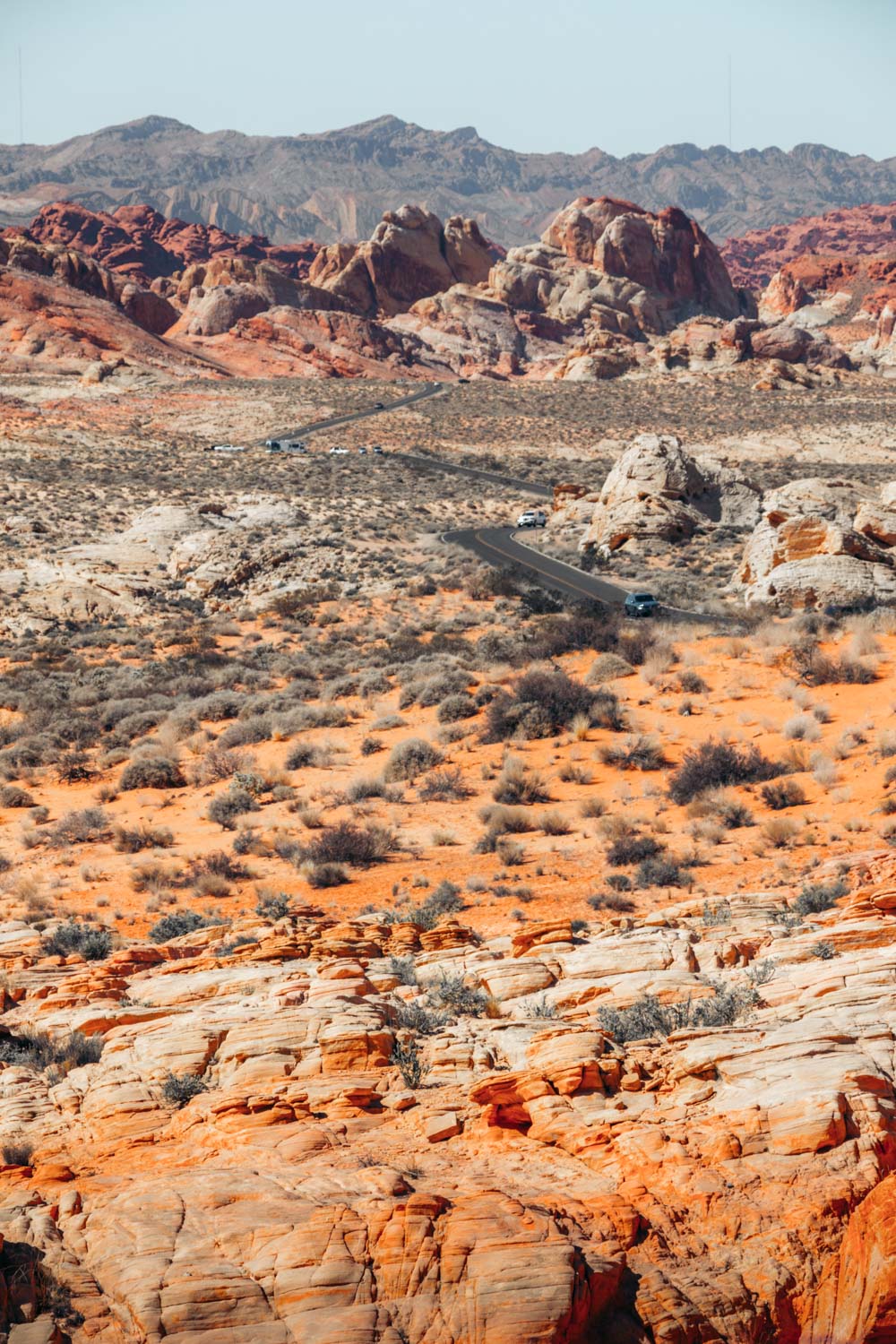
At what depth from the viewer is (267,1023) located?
10.1 meters

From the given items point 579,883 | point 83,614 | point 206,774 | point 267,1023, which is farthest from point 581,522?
A: point 267,1023

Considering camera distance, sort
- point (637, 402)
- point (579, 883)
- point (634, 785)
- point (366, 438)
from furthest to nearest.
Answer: point (637, 402) < point (366, 438) < point (634, 785) < point (579, 883)

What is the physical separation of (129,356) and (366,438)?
32703 millimetres

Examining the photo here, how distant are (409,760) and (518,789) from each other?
9.40ft

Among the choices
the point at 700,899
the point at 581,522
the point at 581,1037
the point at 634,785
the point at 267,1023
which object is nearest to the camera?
the point at 581,1037

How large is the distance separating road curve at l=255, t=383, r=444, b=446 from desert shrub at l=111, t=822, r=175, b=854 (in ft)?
196

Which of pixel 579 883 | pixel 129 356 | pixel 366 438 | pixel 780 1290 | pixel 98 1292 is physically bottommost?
pixel 579 883

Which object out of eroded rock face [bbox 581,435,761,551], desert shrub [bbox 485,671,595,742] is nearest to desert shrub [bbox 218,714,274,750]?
desert shrub [bbox 485,671,595,742]

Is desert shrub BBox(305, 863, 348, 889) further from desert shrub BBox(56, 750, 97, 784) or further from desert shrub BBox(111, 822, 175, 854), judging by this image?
desert shrub BBox(56, 750, 97, 784)

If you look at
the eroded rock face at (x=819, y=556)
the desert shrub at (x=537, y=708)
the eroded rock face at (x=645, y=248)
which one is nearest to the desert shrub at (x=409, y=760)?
the desert shrub at (x=537, y=708)

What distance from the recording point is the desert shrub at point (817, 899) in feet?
44.0

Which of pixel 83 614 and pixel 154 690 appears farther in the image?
pixel 83 614

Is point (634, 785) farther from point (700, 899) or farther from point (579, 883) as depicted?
point (700, 899)

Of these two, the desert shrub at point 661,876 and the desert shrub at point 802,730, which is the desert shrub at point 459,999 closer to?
the desert shrub at point 661,876
